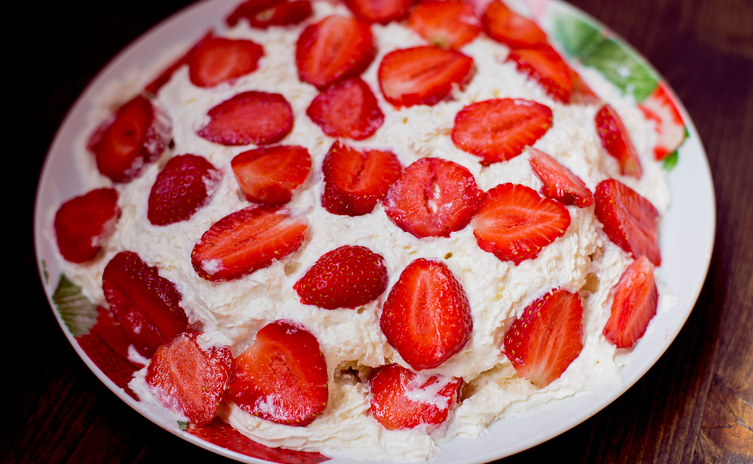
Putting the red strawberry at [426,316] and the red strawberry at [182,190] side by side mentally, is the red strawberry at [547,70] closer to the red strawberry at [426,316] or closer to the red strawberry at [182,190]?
the red strawberry at [426,316]

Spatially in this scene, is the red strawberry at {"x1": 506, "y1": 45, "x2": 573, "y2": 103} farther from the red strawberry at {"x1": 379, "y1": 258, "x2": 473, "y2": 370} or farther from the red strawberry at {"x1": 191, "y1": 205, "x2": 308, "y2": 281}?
the red strawberry at {"x1": 191, "y1": 205, "x2": 308, "y2": 281}

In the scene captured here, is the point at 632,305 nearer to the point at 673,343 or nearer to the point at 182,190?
the point at 673,343

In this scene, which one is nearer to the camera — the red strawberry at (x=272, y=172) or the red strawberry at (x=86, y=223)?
the red strawberry at (x=272, y=172)

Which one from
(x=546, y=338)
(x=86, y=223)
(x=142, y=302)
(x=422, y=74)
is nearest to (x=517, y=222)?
(x=546, y=338)

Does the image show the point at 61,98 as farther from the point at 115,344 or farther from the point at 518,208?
the point at 518,208

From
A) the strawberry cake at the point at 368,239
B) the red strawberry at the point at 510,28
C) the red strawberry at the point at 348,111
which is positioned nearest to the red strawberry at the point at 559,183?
the strawberry cake at the point at 368,239

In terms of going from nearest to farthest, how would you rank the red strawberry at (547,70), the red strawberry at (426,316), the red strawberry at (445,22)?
the red strawberry at (426,316) < the red strawberry at (547,70) < the red strawberry at (445,22)
